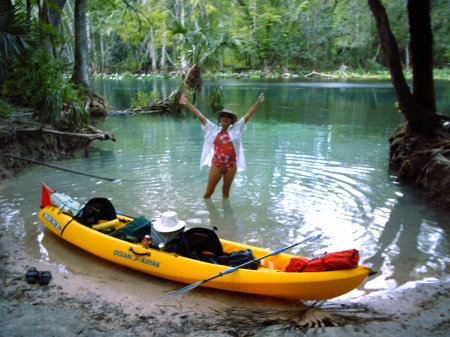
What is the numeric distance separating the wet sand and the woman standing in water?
2591 mm

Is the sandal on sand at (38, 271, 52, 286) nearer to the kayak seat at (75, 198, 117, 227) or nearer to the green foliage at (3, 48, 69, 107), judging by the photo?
the kayak seat at (75, 198, 117, 227)

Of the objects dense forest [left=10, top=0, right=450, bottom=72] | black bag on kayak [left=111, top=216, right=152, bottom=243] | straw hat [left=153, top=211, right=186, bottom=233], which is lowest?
black bag on kayak [left=111, top=216, right=152, bottom=243]

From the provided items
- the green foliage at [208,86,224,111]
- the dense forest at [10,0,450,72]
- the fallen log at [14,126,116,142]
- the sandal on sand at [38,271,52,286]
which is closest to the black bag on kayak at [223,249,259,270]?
the sandal on sand at [38,271,52,286]

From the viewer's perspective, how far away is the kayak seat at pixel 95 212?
18.3ft

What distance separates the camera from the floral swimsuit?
6723mm

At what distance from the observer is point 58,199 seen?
5980 mm

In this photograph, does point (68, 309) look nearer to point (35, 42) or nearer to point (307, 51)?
point (35, 42)

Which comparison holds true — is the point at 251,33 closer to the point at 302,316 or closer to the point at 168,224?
the point at 168,224

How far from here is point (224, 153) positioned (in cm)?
679

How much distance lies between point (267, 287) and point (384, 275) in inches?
62.8

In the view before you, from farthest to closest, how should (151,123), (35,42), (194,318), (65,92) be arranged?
1. (151,123)
2. (65,92)
3. (35,42)
4. (194,318)

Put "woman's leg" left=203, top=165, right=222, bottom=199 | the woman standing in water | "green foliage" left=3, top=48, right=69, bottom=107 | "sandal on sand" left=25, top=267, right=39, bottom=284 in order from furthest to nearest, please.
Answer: "green foliage" left=3, top=48, right=69, bottom=107
"woman's leg" left=203, top=165, right=222, bottom=199
the woman standing in water
"sandal on sand" left=25, top=267, right=39, bottom=284

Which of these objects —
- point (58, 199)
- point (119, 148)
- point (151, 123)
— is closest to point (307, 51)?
point (151, 123)

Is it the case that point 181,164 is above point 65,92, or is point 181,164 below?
below
